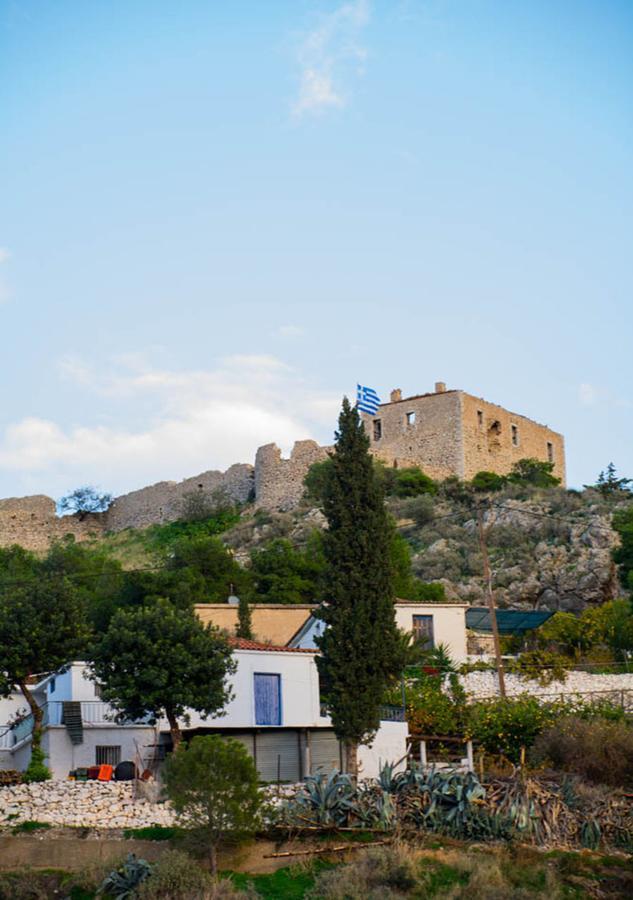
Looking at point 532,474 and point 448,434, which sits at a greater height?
point 448,434

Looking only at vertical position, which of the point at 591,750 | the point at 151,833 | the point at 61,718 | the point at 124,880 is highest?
the point at 61,718

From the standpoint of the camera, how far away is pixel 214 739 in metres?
19.1

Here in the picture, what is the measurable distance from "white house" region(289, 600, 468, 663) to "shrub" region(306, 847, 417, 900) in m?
13.5

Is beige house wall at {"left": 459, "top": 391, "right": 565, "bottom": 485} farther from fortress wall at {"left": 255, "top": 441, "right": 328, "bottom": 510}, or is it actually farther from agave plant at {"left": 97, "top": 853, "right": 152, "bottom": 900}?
agave plant at {"left": 97, "top": 853, "right": 152, "bottom": 900}

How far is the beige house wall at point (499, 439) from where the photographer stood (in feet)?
192

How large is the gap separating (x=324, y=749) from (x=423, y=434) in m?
33.4

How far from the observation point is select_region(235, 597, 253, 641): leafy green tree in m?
32.0

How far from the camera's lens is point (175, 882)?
677 inches

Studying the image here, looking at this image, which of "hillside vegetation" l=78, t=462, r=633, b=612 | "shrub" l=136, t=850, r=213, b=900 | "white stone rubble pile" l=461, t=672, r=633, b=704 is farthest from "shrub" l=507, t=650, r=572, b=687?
"shrub" l=136, t=850, r=213, b=900

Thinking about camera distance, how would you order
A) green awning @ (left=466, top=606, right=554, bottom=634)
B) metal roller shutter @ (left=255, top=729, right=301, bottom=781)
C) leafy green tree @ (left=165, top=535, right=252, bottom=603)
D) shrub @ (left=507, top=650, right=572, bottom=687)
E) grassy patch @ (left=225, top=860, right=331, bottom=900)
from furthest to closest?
1. leafy green tree @ (left=165, top=535, right=252, bottom=603)
2. green awning @ (left=466, top=606, right=554, bottom=634)
3. shrub @ (left=507, top=650, right=572, bottom=687)
4. metal roller shutter @ (left=255, top=729, right=301, bottom=781)
5. grassy patch @ (left=225, top=860, right=331, bottom=900)

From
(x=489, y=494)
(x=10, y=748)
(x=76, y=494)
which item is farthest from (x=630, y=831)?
(x=76, y=494)

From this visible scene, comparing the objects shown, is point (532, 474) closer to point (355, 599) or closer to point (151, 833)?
point (355, 599)

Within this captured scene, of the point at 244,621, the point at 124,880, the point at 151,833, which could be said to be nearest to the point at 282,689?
the point at 244,621

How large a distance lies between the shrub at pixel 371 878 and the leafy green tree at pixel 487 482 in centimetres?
3783
